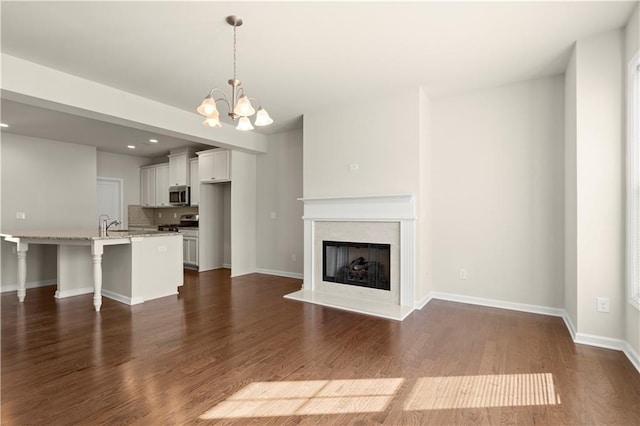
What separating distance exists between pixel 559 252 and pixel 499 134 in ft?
4.91

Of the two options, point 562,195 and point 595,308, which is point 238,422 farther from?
point 562,195

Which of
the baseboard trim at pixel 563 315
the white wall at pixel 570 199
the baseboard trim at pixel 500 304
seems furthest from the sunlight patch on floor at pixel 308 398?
the baseboard trim at pixel 500 304

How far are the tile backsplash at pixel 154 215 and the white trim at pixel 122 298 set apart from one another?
317 cm

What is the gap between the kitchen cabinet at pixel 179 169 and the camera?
22.5 ft

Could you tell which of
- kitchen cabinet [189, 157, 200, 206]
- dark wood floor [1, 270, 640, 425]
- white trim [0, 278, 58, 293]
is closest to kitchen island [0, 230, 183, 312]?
dark wood floor [1, 270, 640, 425]

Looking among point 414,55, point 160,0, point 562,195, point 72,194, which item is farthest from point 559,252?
point 72,194

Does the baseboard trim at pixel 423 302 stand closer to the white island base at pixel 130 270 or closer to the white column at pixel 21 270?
the white island base at pixel 130 270

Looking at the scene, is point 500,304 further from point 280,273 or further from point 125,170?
point 125,170

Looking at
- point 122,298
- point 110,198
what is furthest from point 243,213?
point 110,198

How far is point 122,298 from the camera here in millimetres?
4168

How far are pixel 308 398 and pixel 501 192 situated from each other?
10.6 ft

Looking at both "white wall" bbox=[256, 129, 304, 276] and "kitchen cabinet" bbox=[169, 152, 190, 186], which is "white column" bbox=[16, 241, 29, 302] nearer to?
"kitchen cabinet" bbox=[169, 152, 190, 186]

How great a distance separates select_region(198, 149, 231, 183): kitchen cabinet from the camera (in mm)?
5965

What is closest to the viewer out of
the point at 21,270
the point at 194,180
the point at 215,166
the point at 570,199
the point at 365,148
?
the point at 570,199
